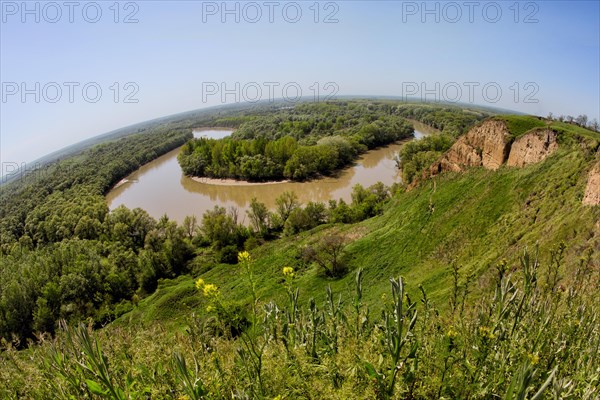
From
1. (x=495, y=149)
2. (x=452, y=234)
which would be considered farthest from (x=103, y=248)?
(x=495, y=149)

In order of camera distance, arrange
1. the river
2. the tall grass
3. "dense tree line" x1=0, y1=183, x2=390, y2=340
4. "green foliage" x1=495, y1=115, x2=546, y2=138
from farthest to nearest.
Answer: the river → "dense tree line" x1=0, y1=183, x2=390, y2=340 → "green foliage" x1=495, y1=115, x2=546, y2=138 → the tall grass

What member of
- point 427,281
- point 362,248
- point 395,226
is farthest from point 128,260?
point 427,281

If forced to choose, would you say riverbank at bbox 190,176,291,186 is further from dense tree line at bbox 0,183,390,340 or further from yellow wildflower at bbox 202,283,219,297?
yellow wildflower at bbox 202,283,219,297

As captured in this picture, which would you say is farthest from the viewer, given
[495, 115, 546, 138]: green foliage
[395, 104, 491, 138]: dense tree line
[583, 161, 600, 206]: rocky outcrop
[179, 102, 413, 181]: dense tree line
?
[395, 104, 491, 138]: dense tree line

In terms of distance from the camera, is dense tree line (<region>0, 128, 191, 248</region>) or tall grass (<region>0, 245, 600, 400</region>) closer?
tall grass (<region>0, 245, 600, 400</region>)

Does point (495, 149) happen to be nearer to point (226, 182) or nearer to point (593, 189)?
point (593, 189)

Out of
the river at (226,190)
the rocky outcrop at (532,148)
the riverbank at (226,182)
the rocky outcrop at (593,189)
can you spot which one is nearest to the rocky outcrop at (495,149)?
the rocky outcrop at (532,148)

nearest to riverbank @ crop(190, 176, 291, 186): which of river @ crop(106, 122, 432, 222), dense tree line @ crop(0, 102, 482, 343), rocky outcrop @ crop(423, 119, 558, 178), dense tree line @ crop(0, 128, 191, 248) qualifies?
river @ crop(106, 122, 432, 222)

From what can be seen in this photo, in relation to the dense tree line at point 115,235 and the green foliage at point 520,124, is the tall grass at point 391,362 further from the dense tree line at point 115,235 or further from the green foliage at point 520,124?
the green foliage at point 520,124

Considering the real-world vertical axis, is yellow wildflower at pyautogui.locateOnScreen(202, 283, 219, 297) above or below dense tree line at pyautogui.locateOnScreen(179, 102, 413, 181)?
below
